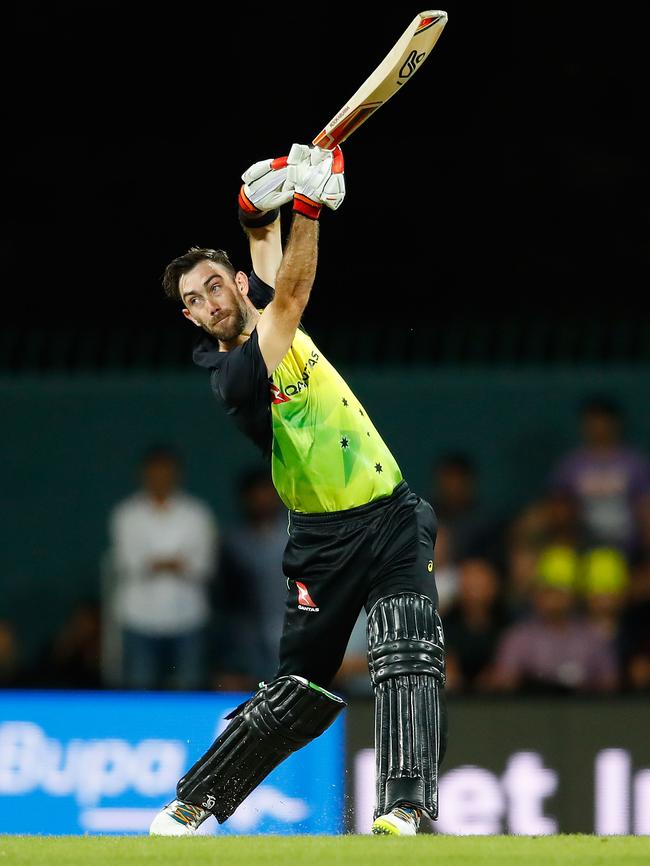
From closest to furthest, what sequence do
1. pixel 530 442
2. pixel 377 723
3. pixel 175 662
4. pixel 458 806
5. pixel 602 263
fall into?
pixel 377 723
pixel 458 806
pixel 175 662
pixel 530 442
pixel 602 263

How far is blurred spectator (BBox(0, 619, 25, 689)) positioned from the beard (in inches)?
171

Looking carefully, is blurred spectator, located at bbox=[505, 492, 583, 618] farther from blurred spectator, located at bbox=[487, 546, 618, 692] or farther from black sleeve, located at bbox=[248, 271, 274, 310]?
black sleeve, located at bbox=[248, 271, 274, 310]

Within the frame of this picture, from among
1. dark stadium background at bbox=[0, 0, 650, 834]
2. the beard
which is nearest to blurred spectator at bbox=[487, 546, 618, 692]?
dark stadium background at bbox=[0, 0, 650, 834]

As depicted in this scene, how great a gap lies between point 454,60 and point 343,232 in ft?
6.96

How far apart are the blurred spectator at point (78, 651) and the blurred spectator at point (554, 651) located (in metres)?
2.46

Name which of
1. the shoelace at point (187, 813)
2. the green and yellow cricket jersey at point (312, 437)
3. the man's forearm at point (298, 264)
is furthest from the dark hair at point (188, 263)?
the shoelace at point (187, 813)

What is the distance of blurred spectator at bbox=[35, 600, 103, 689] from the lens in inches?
390

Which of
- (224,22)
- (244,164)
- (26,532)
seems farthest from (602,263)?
(26,532)

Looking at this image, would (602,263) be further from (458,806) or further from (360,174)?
(458,806)

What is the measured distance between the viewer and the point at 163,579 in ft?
32.3

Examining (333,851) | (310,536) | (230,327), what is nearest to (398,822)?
(333,851)

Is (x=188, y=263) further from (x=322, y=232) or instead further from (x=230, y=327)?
(x=322, y=232)

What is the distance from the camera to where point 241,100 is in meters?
14.9

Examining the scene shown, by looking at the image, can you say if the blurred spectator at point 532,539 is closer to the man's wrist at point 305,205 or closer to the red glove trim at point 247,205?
the red glove trim at point 247,205
